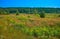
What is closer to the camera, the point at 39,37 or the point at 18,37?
the point at 18,37

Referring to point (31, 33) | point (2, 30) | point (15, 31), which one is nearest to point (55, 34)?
point (31, 33)

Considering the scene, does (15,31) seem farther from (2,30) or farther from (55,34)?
(55,34)

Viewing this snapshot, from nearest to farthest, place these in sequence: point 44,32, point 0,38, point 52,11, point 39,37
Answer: point 0,38, point 39,37, point 44,32, point 52,11

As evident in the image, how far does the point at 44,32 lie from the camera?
44.3 feet

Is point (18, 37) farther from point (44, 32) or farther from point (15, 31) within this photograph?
point (44, 32)

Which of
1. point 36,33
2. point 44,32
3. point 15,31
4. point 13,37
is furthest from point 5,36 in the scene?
point 44,32

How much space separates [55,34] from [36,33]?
1470mm

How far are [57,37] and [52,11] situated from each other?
6503 centimetres

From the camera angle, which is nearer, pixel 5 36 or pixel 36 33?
pixel 5 36

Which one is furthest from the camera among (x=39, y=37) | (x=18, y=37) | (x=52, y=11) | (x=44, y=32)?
(x=52, y=11)

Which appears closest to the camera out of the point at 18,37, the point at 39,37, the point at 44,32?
the point at 18,37

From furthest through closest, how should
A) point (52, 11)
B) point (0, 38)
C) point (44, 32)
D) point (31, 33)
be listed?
point (52, 11)
point (44, 32)
point (31, 33)
point (0, 38)

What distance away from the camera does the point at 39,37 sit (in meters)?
11.9

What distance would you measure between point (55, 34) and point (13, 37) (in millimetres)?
3626
